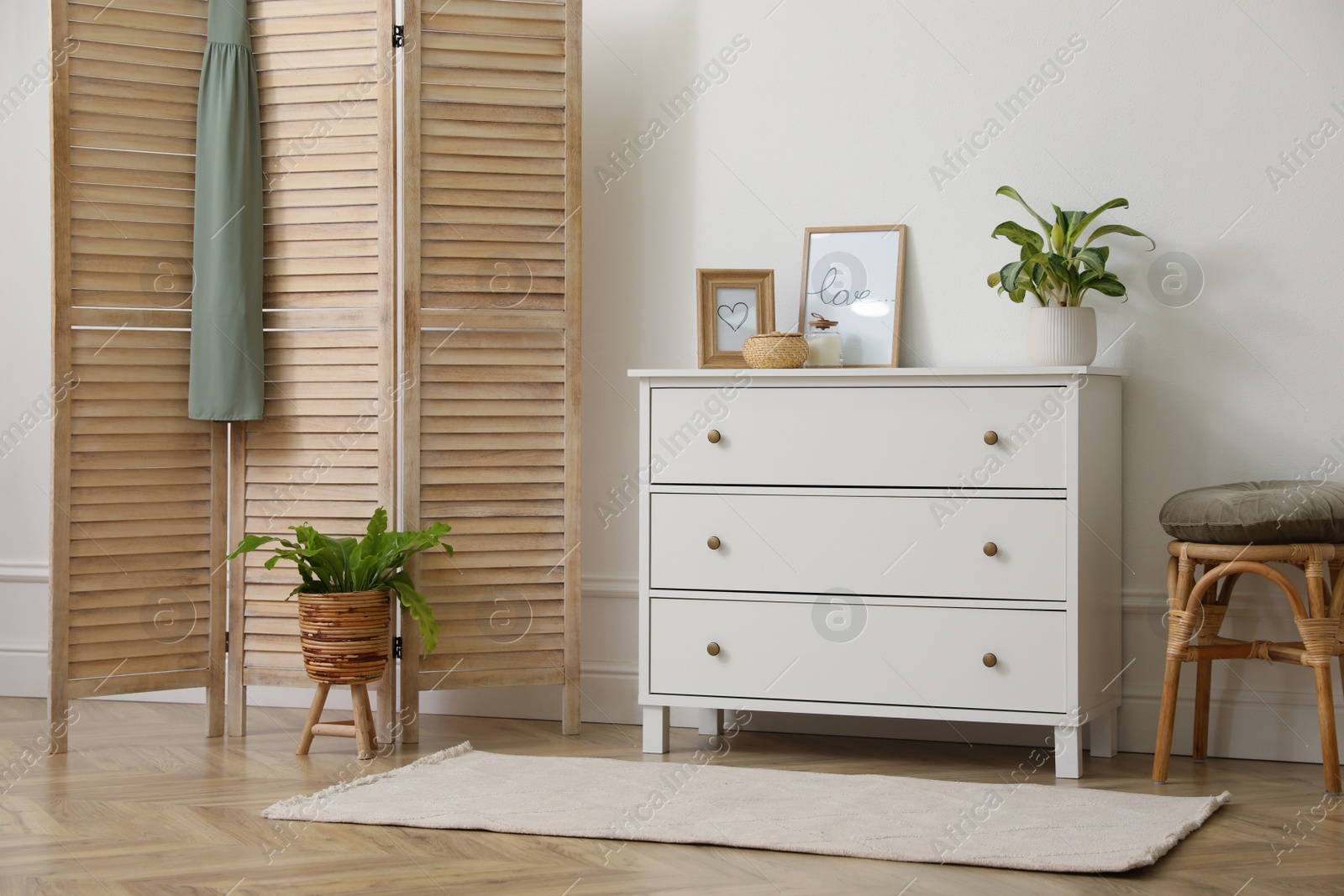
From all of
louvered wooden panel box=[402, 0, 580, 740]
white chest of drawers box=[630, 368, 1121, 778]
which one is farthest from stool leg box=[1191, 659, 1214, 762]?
louvered wooden panel box=[402, 0, 580, 740]

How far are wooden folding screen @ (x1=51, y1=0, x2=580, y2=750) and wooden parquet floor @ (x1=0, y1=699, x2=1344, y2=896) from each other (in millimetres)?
289

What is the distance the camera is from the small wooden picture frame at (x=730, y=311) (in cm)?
330

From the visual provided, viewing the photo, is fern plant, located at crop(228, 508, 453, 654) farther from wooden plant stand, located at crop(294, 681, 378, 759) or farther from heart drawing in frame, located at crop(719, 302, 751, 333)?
heart drawing in frame, located at crop(719, 302, 751, 333)

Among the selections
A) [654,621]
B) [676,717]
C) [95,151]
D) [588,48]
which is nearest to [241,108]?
[95,151]

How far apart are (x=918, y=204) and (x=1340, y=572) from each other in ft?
4.55

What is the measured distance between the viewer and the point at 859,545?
286 cm

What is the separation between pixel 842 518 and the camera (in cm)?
287

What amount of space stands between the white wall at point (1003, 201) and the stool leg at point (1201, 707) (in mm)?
96

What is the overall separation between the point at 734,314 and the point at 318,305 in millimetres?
1109

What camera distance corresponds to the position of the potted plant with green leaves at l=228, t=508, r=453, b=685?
2.98 m

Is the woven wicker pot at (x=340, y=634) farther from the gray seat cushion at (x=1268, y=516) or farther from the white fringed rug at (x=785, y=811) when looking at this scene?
the gray seat cushion at (x=1268, y=516)

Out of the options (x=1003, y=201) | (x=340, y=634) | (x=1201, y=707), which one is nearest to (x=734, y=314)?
(x=1003, y=201)

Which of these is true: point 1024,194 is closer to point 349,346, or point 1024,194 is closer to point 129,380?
point 349,346

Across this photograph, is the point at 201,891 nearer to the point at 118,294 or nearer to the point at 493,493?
the point at 493,493
